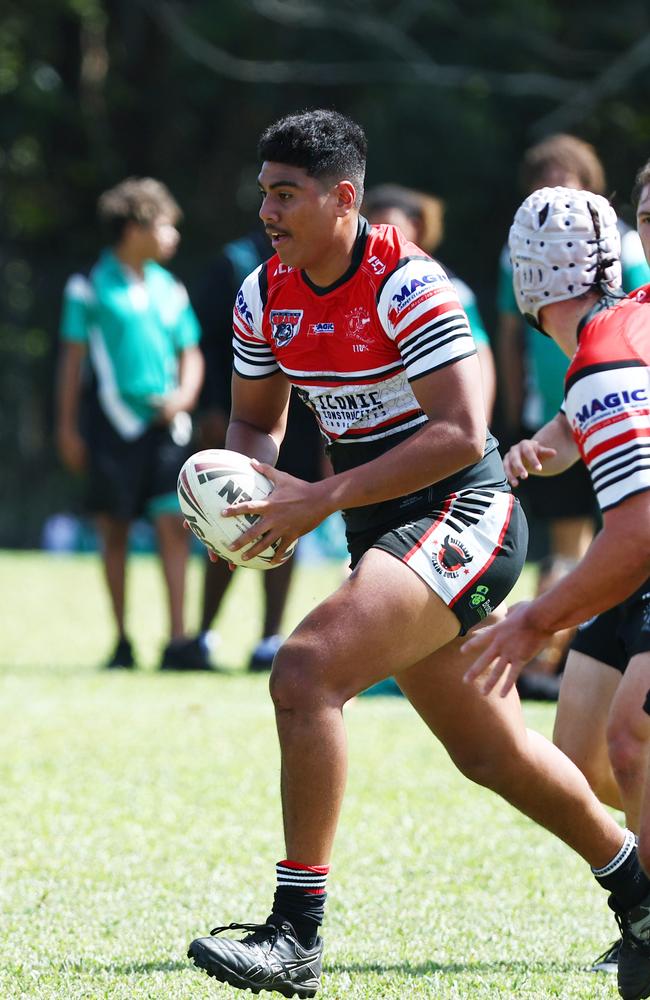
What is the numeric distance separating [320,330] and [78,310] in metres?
6.48

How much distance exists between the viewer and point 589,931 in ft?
15.7

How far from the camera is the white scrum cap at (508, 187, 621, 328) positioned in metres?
3.91

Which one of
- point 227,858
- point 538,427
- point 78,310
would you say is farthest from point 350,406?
point 78,310

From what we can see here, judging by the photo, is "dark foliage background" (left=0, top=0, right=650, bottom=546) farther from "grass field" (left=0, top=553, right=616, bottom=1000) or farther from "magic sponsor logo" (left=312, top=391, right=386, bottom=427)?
"magic sponsor logo" (left=312, top=391, right=386, bottom=427)

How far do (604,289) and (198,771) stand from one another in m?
3.88

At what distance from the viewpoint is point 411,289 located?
427cm

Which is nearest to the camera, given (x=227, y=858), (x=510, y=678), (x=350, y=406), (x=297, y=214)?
(x=510, y=678)

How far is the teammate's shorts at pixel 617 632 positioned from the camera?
4.36 m

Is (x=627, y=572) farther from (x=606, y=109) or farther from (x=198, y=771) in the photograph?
(x=606, y=109)

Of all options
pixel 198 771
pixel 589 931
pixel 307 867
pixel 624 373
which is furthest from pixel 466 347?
pixel 198 771

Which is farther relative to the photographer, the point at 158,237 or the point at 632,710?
the point at 158,237

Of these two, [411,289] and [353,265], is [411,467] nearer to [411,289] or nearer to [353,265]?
[411,289]

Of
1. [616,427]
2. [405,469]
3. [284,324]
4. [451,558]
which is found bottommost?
[451,558]

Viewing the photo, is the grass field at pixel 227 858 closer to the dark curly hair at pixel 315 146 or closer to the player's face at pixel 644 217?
the player's face at pixel 644 217
